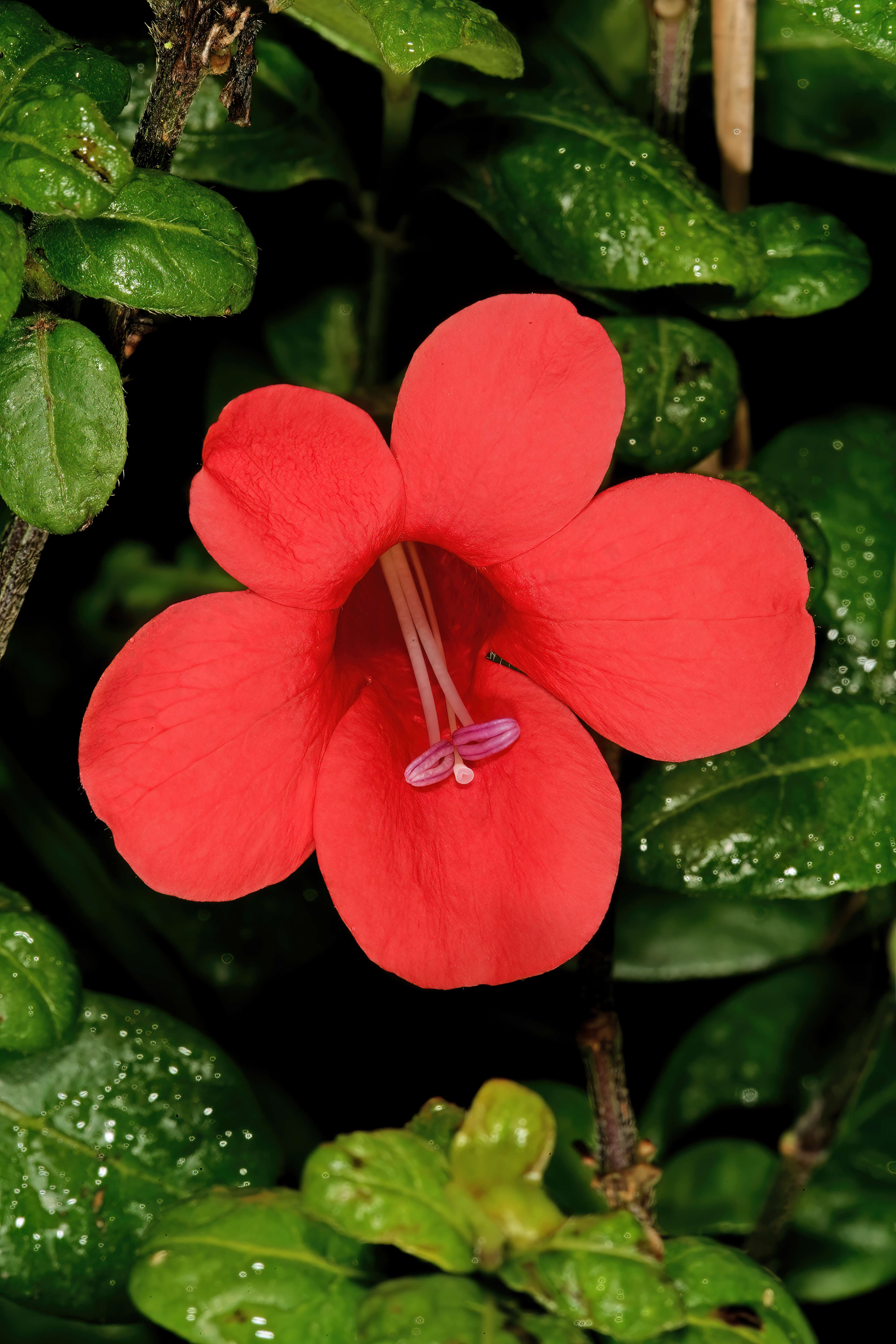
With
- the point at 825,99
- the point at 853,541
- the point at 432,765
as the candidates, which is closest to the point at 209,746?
the point at 432,765

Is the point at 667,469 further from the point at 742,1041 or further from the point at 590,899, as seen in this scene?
the point at 742,1041

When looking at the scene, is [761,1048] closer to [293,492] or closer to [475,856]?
[475,856]

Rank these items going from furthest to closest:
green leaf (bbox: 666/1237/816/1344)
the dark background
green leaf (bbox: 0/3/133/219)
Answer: the dark background
green leaf (bbox: 666/1237/816/1344)
green leaf (bbox: 0/3/133/219)

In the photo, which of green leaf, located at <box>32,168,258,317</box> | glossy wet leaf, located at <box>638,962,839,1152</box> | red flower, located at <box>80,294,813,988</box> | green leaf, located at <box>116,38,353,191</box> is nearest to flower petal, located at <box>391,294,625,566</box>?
red flower, located at <box>80,294,813,988</box>

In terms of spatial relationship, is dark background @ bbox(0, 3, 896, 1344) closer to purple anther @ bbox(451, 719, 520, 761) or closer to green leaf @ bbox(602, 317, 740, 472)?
green leaf @ bbox(602, 317, 740, 472)

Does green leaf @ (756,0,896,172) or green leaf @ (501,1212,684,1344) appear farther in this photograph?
green leaf @ (756,0,896,172)

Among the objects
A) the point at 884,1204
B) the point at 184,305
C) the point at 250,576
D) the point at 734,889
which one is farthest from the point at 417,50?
the point at 884,1204
